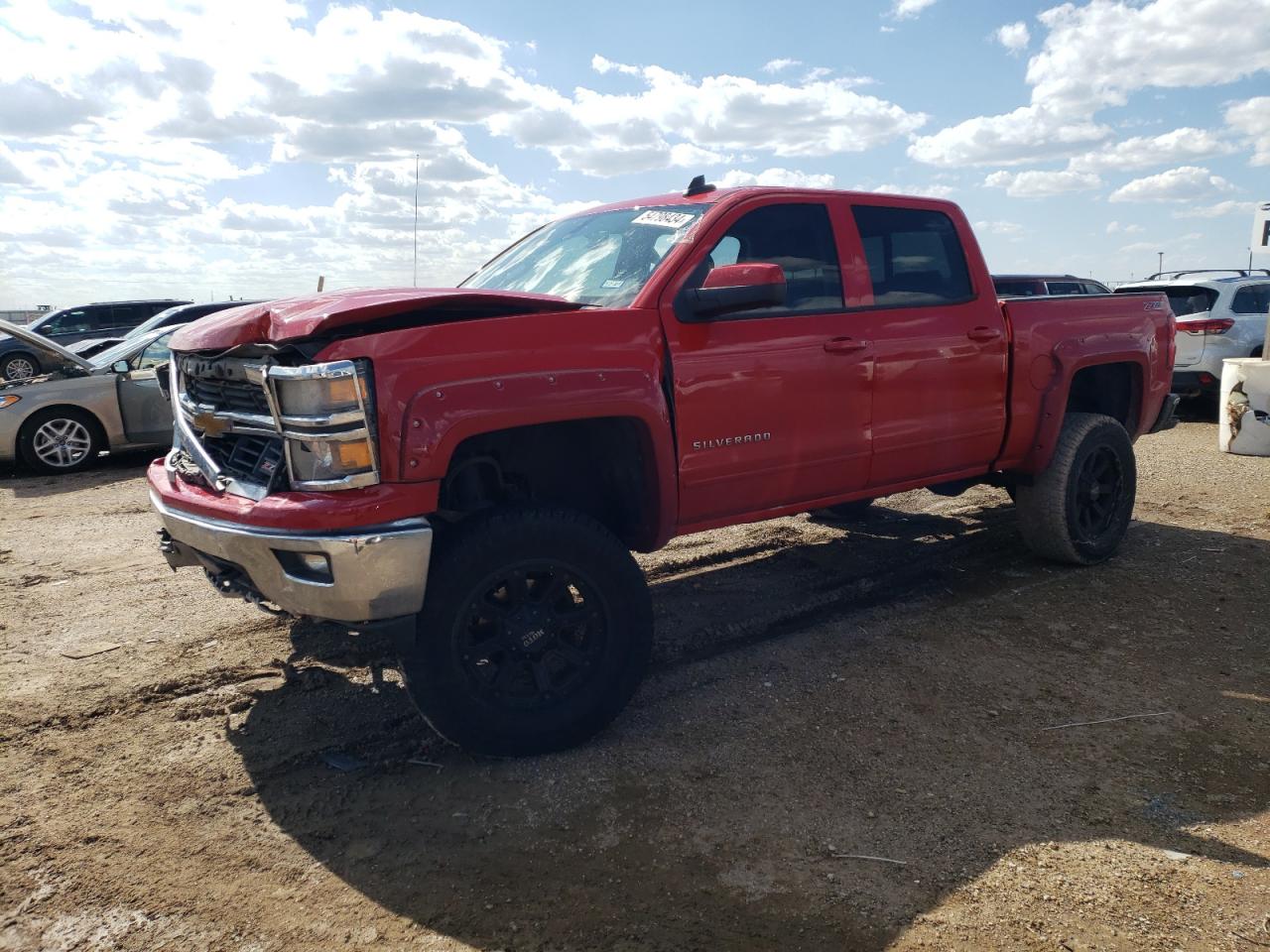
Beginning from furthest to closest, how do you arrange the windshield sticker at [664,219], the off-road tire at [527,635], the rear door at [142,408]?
the rear door at [142,408] < the windshield sticker at [664,219] < the off-road tire at [527,635]

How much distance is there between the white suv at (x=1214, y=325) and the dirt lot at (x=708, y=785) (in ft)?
22.3

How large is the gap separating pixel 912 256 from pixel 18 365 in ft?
59.7

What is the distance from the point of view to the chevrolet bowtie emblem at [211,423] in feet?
11.1

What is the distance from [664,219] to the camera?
→ 419 cm

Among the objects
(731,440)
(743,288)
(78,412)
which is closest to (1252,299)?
(731,440)

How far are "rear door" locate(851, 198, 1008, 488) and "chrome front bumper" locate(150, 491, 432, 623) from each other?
7.84 feet

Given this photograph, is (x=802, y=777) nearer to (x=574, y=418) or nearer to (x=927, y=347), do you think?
(x=574, y=418)

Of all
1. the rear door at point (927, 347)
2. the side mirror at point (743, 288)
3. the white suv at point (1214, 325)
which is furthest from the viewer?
the white suv at point (1214, 325)

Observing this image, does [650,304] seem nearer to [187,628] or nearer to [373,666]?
[373,666]

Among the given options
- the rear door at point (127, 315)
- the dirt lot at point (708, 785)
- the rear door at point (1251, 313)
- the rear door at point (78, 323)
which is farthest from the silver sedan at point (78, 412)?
the rear door at point (1251, 313)

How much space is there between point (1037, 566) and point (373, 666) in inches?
155

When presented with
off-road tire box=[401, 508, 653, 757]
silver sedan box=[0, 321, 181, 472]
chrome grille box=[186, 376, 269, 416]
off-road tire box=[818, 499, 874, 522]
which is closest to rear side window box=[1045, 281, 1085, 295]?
off-road tire box=[818, 499, 874, 522]

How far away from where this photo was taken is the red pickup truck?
301 cm

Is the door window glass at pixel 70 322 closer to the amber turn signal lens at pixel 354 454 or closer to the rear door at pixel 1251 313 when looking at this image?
the amber turn signal lens at pixel 354 454
